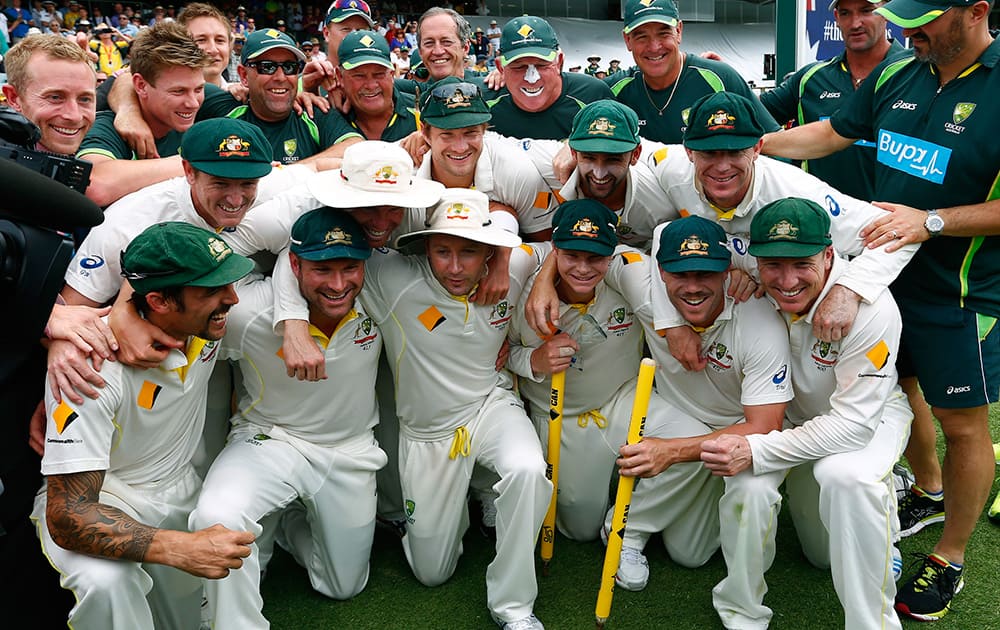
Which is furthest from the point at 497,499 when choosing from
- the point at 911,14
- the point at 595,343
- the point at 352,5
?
the point at 352,5

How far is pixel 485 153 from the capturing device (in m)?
4.94

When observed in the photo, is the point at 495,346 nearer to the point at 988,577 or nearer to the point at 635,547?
the point at 635,547

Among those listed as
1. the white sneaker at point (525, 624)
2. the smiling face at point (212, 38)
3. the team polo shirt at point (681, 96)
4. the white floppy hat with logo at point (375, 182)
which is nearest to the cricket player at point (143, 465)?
the white floppy hat with logo at point (375, 182)

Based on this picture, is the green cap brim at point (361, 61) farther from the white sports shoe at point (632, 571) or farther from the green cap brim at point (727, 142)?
the white sports shoe at point (632, 571)

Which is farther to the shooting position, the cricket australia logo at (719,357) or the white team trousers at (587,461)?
the white team trousers at (587,461)

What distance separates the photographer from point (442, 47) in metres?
6.37

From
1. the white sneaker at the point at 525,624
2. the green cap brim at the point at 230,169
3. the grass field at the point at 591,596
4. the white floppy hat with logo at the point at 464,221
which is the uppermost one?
the green cap brim at the point at 230,169

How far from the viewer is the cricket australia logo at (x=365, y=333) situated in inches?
175

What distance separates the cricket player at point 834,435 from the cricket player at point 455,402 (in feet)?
3.26

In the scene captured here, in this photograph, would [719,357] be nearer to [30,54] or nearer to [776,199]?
[776,199]

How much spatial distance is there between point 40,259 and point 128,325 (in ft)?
2.95

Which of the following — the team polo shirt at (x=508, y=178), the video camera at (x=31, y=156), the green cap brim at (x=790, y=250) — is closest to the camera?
the video camera at (x=31, y=156)

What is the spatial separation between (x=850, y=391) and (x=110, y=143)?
14.1 feet

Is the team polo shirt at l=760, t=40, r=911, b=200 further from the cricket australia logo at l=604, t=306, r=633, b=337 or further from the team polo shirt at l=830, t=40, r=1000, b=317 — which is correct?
the cricket australia logo at l=604, t=306, r=633, b=337
